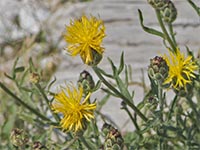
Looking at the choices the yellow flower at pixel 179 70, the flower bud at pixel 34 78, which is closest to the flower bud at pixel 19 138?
the flower bud at pixel 34 78

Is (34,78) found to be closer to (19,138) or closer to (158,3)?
(19,138)

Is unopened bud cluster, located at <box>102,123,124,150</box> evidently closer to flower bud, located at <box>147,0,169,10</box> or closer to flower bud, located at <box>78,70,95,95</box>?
flower bud, located at <box>78,70,95,95</box>

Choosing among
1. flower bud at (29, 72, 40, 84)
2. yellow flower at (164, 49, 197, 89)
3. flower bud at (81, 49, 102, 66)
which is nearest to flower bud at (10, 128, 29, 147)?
flower bud at (29, 72, 40, 84)

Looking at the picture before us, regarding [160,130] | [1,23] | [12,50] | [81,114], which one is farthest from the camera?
[1,23]

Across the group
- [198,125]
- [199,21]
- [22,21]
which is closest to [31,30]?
[22,21]

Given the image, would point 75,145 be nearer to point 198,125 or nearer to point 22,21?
point 198,125

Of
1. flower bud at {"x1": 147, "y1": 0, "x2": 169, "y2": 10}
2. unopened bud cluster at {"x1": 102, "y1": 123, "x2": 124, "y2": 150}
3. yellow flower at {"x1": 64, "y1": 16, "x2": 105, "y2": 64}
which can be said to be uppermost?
flower bud at {"x1": 147, "y1": 0, "x2": 169, "y2": 10}

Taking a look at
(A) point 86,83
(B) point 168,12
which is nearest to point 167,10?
(B) point 168,12
